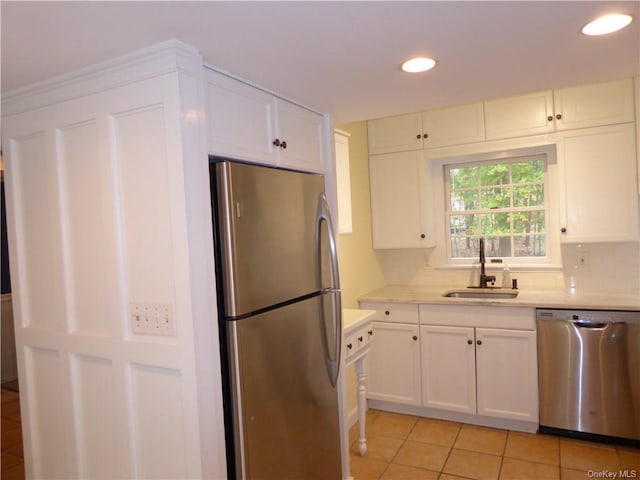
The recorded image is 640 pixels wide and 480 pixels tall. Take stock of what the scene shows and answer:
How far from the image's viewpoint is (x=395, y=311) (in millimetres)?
3266

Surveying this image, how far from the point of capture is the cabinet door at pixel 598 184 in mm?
2881

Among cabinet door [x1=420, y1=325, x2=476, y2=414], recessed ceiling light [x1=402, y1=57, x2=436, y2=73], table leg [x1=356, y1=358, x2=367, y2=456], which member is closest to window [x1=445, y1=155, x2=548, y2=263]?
cabinet door [x1=420, y1=325, x2=476, y2=414]

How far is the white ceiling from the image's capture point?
122 centimetres

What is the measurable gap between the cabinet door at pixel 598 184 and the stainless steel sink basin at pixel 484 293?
1.74 ft

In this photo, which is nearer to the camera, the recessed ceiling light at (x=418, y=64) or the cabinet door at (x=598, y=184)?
the recessed ceiling light at (x=418, y=64)

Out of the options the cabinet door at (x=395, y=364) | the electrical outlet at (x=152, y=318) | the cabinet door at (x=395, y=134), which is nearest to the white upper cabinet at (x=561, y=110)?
the cabinet door at (x=395, y=134)

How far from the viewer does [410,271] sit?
385 centimetres

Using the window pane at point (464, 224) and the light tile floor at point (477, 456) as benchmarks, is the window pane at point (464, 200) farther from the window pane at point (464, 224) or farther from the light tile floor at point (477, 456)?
the light tile floor at point (477, 456)

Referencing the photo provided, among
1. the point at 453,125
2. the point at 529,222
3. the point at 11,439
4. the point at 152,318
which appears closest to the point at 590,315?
the point at 529,222

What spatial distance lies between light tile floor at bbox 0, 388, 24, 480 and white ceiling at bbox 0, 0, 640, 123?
2.36 m

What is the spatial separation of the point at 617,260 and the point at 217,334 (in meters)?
2.89

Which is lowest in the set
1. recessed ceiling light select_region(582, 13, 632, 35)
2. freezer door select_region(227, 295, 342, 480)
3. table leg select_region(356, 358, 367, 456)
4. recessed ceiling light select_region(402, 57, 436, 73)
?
table leg select_region(356, 358, 367, 456)

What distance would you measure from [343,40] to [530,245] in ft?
8.72

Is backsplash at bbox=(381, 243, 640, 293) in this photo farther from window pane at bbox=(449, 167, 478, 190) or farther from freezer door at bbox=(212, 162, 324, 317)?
freezer door at bbox=(212, 162, 324, 317)
